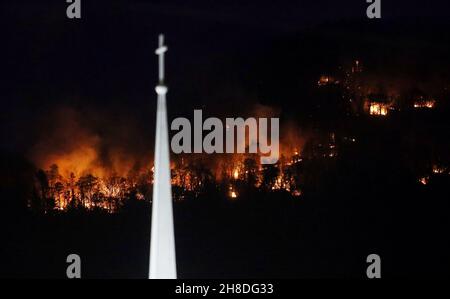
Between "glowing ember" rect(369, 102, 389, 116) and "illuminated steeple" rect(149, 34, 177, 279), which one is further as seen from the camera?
"glowing ember" rect(369, 102, 389, 116)

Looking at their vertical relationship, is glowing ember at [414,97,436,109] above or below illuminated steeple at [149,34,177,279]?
above

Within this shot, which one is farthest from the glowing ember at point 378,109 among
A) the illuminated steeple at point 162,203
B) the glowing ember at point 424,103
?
the illuminated steeple at point 162,203

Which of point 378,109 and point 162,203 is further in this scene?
point 378,109

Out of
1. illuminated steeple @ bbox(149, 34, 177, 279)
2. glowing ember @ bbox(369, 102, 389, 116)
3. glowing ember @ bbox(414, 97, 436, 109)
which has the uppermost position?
glowing ember @ bbox(414, 97, 436, 109)

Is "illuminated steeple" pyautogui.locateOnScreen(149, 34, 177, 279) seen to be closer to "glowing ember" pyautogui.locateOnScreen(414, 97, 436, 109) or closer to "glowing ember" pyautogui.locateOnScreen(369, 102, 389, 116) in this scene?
"glowing ember" pyautogui.locateOnScreen(369, 102, 389, 116)

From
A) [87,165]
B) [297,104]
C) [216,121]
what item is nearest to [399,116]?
[297,104]

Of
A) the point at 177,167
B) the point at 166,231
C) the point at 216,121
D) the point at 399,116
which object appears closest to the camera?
the point at 166,231

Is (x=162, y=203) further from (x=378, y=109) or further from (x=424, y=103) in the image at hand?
(x=424, y=103)

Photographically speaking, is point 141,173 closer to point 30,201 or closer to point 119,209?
point 119,209

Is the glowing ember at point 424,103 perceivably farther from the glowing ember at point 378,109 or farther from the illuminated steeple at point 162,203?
the illuminated steeple at point 162,203

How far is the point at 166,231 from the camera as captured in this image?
331 cm

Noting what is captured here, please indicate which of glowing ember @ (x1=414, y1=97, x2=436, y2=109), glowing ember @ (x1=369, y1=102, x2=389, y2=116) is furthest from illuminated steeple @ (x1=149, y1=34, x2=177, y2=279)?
glowing ember @ (x1=414, y1=97, x2=436, y2=109)

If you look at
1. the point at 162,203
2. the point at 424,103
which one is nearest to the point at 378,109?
the point at 424,103

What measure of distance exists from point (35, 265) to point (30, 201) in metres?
0.65
